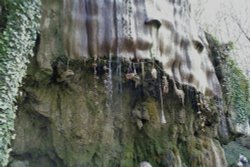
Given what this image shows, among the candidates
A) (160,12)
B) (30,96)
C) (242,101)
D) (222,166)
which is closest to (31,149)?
(30,96)

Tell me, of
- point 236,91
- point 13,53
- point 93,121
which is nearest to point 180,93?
point 93,121

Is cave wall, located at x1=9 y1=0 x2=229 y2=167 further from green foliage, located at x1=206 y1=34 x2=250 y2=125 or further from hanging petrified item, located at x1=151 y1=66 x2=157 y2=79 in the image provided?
green foliage, located at x1=206 y1=34 x2=250 y2=125

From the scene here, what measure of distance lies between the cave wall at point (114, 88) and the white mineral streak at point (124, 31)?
0.01 meters

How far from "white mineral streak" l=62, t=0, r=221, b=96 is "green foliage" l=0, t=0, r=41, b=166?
0.42m

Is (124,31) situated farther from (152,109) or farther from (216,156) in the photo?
(216,156)

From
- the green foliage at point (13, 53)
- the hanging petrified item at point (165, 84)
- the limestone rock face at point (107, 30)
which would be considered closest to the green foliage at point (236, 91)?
the hanging petrified item at point (165, 84)

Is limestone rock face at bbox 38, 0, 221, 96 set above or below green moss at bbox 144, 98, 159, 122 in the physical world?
above

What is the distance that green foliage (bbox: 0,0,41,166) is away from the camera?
3212 millimetres

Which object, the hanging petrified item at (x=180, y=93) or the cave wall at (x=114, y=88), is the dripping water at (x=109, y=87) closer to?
the cave wall at (x=114, y=88)

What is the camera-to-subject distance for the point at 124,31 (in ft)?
12.8

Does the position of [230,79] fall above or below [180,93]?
above

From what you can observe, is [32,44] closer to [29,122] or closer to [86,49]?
[86,49]

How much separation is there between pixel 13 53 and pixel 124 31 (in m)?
1.18

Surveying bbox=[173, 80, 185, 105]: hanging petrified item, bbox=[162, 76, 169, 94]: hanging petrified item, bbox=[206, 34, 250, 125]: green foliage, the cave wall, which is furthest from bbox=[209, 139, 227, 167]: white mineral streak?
bbox=[162, 76, 169, 94]: hanging petrified item
